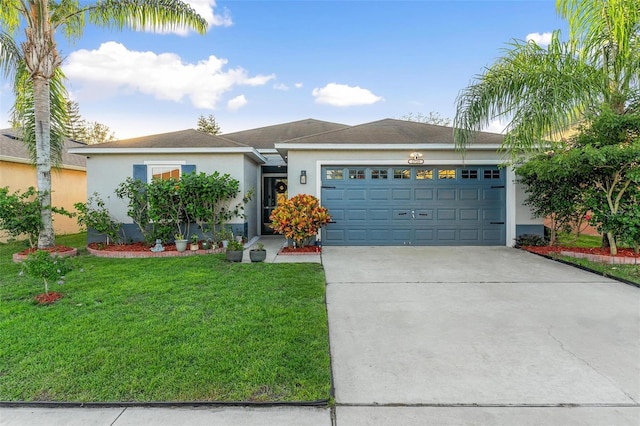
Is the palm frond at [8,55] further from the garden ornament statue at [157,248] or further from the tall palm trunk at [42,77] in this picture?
the garden ornament statue at [157,248]

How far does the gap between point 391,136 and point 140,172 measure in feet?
23.1

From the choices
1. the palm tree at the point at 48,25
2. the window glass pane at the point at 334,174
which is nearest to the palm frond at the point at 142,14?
the palm tree at the point at 48,25

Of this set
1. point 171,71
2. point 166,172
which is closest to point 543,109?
point 166,172

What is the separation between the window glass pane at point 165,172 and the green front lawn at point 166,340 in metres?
4.21

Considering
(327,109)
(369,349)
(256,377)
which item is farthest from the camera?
(327,109)

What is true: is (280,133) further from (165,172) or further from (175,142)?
(165,172)

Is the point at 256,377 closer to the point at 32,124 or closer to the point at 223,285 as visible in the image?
the point at 223,285

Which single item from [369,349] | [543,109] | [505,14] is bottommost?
[369,349]

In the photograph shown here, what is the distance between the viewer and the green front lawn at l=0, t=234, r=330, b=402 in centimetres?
251

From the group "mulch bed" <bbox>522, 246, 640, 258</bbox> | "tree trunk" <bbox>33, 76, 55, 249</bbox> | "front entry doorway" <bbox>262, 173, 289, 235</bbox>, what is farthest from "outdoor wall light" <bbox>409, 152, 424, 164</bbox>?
"tree trunk" <bbox>33, 76, 55, 249</bbox>

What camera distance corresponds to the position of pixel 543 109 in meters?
6.70

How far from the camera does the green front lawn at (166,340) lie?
8.22 feet

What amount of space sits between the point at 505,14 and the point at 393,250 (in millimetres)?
7444

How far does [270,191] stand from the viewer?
12242 millimetres
